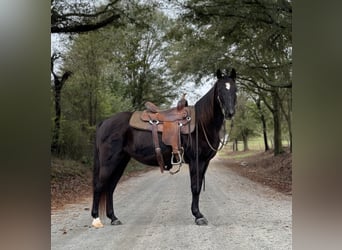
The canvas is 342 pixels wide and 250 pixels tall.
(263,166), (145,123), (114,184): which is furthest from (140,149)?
(263,166)

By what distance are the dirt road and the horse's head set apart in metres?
0.34

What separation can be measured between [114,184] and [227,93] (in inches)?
34.9

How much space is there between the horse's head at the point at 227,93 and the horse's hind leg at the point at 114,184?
681mm

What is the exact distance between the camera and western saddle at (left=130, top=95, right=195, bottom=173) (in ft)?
6.53

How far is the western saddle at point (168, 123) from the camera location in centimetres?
199

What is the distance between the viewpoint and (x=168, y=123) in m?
2.01

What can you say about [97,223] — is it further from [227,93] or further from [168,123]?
[227,93]

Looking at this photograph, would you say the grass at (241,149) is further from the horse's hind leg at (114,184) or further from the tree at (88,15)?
the tree at (88,15)

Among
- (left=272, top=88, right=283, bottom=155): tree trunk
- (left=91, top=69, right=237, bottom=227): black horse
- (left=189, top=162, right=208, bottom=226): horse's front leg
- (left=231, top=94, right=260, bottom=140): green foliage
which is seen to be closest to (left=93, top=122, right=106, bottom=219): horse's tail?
(left=91, top=69, right=237, bottom=227): black horse

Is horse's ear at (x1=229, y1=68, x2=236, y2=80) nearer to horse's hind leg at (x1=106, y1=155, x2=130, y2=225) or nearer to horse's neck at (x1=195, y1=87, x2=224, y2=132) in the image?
horse's neck at (x1=195, y1=87, x2=224, y2=132)

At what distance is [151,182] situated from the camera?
204cm
